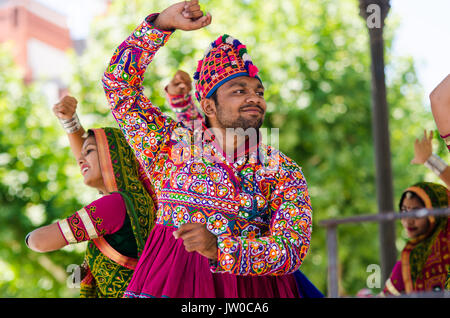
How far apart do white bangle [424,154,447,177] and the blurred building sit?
2088cm

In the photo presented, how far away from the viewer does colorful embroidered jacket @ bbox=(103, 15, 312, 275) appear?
226 centimetres

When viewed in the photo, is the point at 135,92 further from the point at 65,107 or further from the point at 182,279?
the point at 182,279

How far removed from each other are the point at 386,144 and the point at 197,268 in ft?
13.0

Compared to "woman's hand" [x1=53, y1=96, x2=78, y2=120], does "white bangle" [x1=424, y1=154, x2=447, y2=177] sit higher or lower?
lower

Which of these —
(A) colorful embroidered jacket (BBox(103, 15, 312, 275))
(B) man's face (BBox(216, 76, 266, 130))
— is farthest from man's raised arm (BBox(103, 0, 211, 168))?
(B) man's face (BBox(216, 76, 266, 130))

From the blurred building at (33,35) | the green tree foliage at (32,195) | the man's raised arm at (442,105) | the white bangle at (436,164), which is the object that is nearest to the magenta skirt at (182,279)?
the man's raised arm at (442,105)

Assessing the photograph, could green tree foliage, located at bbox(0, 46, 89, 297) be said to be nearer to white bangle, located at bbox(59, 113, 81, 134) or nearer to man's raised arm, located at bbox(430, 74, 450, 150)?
white bangle, located at bbox(59, 113, 81, 134)

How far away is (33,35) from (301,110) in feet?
52.6

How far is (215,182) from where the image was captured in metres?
2.49

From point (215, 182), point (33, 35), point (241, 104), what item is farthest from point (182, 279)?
point (33, 35)

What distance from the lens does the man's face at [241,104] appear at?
2592mm

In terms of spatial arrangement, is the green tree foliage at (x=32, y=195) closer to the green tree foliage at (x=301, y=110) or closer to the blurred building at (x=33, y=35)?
the green tree foliage at (x=301, y=110)
